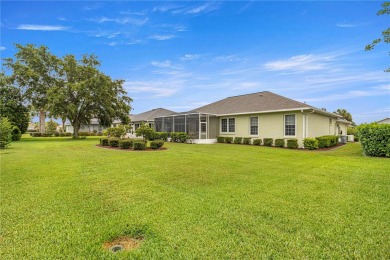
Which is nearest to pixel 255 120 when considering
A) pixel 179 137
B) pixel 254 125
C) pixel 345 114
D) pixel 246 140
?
pixel 254 125

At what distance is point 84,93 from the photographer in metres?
25.1

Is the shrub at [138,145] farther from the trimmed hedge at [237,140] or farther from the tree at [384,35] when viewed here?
the tree at [384,35]

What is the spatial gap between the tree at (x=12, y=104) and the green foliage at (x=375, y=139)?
31.9 metres

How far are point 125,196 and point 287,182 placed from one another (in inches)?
168

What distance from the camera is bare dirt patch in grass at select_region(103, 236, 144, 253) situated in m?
2.71

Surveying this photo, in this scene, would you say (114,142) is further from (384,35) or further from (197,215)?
(384,35)

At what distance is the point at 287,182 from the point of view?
5828 millimetres

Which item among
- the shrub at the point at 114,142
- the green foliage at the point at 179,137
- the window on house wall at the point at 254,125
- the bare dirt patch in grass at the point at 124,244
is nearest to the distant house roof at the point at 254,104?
the window on house wall at the point at 254,125

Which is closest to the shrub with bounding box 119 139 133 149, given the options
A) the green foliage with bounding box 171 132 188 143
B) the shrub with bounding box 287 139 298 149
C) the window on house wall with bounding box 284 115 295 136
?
the green foliage with bounding box 171 132 188 143

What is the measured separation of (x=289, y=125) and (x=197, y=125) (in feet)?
26.6

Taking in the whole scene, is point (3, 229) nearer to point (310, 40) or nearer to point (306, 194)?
point (306, 194)

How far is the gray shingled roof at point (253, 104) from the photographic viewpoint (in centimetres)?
1678

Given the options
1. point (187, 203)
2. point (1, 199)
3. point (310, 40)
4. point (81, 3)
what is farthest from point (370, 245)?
point (310, 40)

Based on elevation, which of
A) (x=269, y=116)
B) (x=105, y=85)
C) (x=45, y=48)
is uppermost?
(x=45, y=48)
